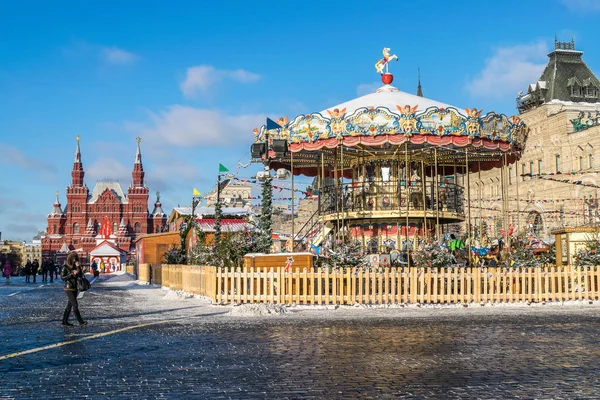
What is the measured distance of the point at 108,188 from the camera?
513 ft

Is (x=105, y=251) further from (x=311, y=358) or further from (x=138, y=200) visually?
(x=311, y=358)

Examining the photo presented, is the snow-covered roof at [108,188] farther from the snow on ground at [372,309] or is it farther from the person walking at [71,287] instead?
the person walking at [71,287]

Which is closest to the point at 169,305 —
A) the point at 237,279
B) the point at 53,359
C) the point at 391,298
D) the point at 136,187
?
the point at 237,279

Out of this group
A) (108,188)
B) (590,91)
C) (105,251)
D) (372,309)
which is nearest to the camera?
(372,309)

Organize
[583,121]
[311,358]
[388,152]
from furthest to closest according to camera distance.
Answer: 1. [583,121]
2. [388,152]
3. [311,358]

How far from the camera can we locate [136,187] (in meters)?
154

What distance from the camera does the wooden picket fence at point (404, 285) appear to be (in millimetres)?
19172

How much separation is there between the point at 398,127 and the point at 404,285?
620cm

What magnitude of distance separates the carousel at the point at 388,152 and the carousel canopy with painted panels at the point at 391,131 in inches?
1.3

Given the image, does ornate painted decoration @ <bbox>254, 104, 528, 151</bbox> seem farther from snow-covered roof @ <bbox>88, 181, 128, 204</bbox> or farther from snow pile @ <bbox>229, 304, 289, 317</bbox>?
snow-covered roof @ <bbox>88, 181, 128, 204</bbox>

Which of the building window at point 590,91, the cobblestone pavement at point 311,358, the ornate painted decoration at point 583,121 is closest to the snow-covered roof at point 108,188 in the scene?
the building window at point 590,91

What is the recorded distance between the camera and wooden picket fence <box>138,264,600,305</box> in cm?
1917

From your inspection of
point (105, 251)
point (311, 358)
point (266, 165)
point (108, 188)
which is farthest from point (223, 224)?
point (108, 188)

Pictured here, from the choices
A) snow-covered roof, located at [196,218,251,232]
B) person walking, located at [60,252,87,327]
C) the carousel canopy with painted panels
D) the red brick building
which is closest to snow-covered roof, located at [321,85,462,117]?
the carousel canopy with painted panels
